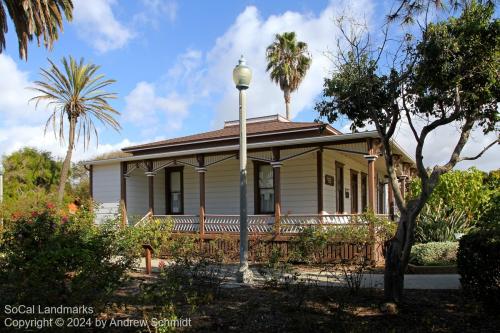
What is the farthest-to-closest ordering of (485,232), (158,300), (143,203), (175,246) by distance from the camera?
(143,203), (175,246), (485,232), (158,300)

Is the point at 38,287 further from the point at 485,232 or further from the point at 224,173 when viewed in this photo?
the point at 224,173

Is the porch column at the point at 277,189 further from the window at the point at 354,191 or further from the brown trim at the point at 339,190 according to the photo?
the window at the point at 354,191

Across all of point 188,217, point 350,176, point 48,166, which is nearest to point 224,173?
point 188,217

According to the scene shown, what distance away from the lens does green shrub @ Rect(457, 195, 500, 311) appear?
6477 mm

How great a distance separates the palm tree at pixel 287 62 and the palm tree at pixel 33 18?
2153cm

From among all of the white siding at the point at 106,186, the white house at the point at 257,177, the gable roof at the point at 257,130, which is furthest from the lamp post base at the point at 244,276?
the white siding at the point at 106,186

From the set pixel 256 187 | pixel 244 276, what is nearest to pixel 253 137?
pixel 256 187

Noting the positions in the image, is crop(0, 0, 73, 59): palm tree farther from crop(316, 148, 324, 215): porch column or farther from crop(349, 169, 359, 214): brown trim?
crop(349, 169, 359, 214): brown trim

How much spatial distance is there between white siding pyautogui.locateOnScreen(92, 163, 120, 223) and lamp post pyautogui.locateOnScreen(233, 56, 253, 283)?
11.1 metres

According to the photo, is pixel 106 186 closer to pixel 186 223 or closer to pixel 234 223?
pixel 186 223

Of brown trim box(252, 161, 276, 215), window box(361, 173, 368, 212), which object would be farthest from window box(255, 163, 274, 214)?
window box(361, 173, 368, 212)

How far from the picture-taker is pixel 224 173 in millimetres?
18703

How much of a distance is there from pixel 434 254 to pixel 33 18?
14.9m

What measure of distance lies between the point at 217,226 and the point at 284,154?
352cm
